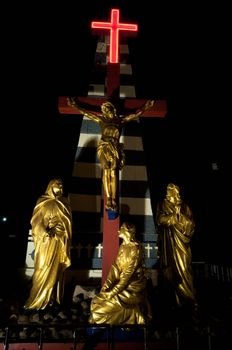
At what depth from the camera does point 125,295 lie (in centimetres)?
401

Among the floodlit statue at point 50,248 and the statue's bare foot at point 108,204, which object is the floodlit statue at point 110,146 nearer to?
the statue's bare foot at point 108,204

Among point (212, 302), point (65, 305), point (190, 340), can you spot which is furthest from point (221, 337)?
point (65, 305)

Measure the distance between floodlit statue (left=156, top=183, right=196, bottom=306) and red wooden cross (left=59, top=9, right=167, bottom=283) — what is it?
910mm

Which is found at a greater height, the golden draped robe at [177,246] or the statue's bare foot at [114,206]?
the statue's bare foot at [114,206]

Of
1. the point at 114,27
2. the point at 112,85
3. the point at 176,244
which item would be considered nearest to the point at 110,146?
the point at 112,85

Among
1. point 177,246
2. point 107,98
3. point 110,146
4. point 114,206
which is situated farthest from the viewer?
point 107,98

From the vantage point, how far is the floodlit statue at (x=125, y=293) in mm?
3873

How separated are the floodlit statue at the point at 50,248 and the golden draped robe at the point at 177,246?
62.6 inches

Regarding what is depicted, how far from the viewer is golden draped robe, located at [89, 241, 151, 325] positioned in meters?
3.87

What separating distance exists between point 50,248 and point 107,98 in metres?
2.81

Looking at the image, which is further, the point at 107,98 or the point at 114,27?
the point at 114,27

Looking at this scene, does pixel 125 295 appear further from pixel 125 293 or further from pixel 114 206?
pixel 114 206

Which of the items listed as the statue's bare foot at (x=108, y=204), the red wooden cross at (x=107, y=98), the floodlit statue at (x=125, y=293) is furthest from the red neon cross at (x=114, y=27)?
the floodlit statue at (x=125, y=293)

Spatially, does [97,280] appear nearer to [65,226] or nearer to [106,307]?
[65,226]
